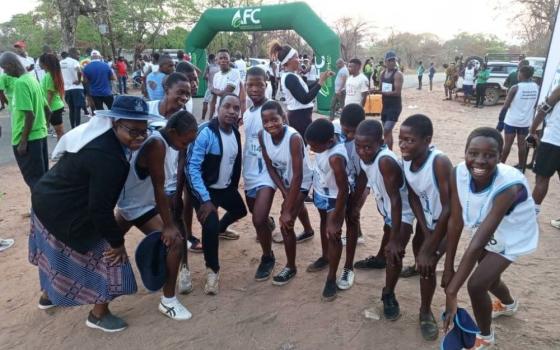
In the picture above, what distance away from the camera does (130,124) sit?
2.32 meters

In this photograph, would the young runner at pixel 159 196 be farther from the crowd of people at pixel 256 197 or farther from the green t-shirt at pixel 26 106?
the green t-shirt at pixel 26 106

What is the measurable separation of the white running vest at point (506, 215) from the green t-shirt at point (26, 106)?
3.92 m

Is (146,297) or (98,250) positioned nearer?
(98,250)

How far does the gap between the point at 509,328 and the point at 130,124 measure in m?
2.68

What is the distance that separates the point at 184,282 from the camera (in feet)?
10.5

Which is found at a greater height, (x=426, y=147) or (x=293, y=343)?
(x=426, y=147)

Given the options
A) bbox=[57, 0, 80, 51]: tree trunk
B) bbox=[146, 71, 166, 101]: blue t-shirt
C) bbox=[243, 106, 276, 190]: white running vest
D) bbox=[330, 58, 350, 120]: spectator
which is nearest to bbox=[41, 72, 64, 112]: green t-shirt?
bbox=[146, 71, 166, 101]: blue t-shirt

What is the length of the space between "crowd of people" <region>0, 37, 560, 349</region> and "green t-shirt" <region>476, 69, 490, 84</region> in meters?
11.2

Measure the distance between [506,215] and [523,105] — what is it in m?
4.92

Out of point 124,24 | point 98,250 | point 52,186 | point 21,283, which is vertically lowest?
point 21,283

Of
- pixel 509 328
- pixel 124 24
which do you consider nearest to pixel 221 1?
pixel 124 24

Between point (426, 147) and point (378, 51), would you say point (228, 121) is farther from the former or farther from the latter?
point (378, 51)

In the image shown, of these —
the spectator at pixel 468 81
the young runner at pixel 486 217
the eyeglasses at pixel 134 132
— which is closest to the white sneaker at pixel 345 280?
the young runner at pixel 486 217

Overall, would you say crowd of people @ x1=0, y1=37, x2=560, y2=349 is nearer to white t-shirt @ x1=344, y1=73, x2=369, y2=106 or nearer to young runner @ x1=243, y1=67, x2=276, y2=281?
young runner @ x1=243, y1=67, x2=276, y2=281
